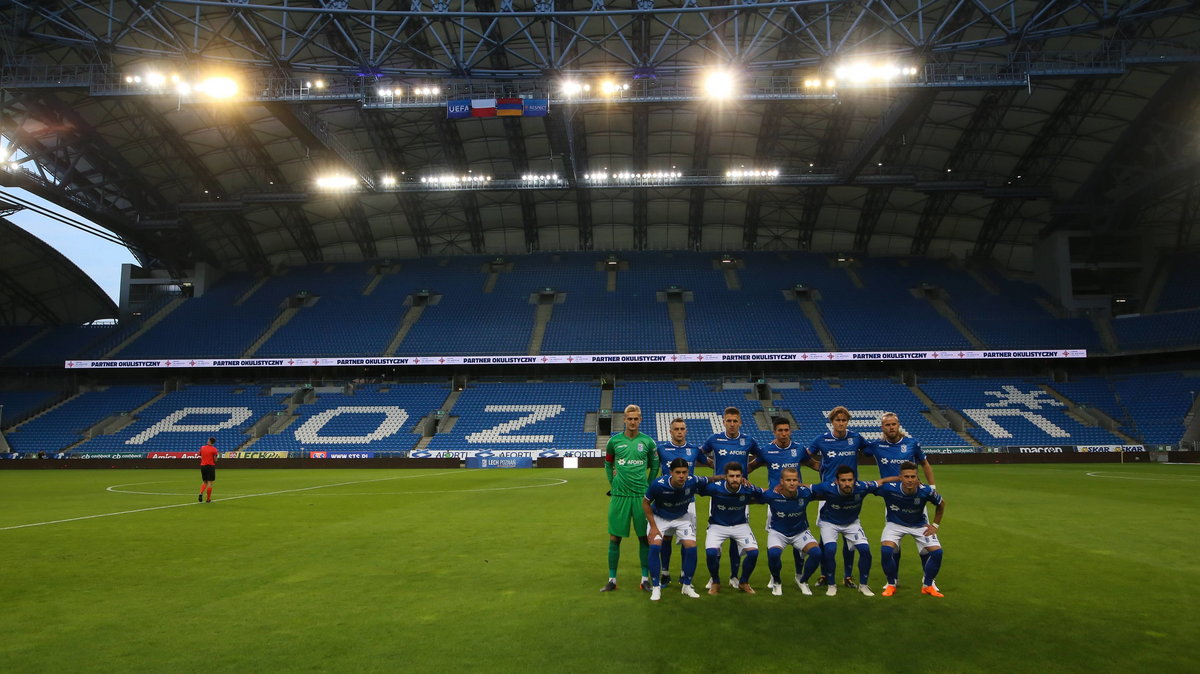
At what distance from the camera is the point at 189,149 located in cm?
3912

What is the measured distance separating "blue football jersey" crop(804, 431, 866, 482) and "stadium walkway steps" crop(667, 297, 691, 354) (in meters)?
35.5

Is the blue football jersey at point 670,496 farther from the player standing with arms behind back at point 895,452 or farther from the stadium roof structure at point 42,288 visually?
the stadium roof structure at point 42,288

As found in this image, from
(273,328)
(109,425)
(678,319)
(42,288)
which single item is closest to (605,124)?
(678,319)

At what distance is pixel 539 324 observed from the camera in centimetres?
4803

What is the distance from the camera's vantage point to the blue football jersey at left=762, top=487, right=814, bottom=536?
319 inches

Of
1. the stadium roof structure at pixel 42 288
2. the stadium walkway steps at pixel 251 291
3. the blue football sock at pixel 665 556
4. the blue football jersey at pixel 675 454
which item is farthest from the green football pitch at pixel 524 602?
the stadium roof structure at pixel 42 288

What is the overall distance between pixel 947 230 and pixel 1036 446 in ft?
64.3

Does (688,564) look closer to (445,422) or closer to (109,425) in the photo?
(445,422)

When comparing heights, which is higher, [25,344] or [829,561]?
[25,344]

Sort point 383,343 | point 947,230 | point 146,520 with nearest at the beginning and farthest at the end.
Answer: point 146,520, point 383,343, point 947,230

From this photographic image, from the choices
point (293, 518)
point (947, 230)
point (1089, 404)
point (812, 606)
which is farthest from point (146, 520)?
point (947, 230)

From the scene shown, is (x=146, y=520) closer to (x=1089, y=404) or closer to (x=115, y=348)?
(x=115, y=348)

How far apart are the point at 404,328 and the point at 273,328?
31.0 feet

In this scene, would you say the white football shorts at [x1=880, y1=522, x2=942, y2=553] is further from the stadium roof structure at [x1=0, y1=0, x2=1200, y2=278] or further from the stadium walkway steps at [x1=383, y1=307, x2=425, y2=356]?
the stadium walkway steps at [x1=383, y1=307, x2=425, y2=356]
